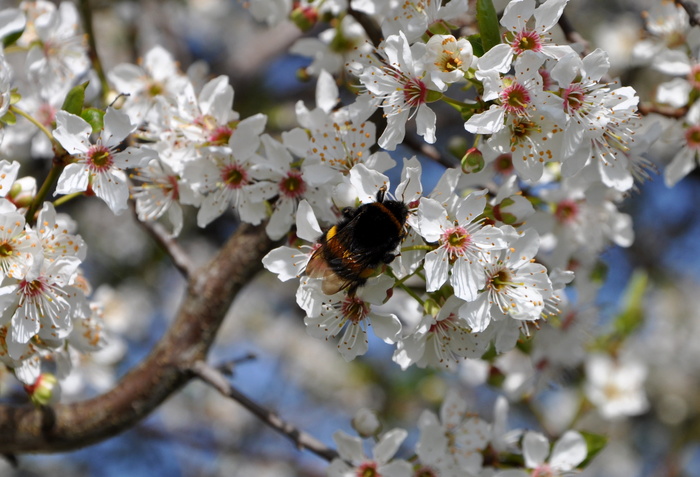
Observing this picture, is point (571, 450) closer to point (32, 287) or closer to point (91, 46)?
point (32, 287)

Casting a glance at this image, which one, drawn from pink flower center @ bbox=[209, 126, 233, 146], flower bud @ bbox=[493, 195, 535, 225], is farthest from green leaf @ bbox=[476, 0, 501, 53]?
pink flower center @ bbox=[209, 126, 233, 146]

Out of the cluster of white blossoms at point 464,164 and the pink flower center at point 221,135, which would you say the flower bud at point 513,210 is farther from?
the pink flower center at point 221,135

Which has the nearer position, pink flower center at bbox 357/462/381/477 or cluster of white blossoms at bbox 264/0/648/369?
cluster of white blossoms at bbox 264/0/648/369

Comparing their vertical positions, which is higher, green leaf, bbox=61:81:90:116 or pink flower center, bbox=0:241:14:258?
green leaf, bbox=61:81:90:116

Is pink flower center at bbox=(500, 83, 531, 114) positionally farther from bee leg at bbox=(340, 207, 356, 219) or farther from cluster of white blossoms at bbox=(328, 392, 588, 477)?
cluster of white blossoms at bbox=(328, 392, 588, 477)

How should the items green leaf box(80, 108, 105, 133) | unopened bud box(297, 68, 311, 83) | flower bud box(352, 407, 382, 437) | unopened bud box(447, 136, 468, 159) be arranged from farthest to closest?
unopened bud box(297, 68, 311, 83) → unopened bud box(447, 136, 468, 159) → flower bud box(352, 407, 382, 437) → green leaf box(80, 108, 105, 133)

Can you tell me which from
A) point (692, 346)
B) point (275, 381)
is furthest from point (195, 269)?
point (692, 346)

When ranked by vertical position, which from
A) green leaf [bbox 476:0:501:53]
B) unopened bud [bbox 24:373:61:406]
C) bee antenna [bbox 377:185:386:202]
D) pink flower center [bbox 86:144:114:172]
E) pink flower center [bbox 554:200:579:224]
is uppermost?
green leaf [bbox 476:0:501:53]

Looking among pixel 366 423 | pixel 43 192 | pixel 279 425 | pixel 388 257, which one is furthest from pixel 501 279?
pixel 43 192
